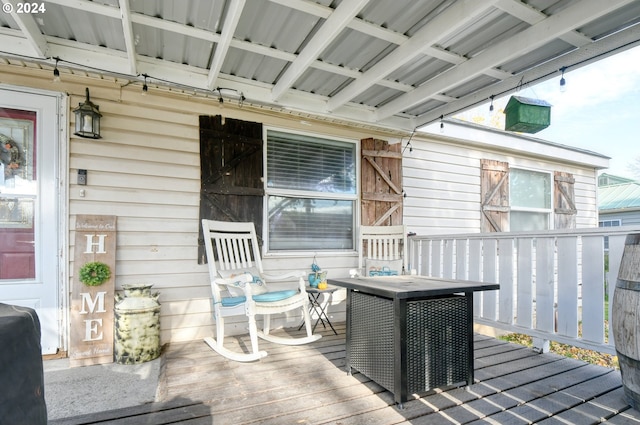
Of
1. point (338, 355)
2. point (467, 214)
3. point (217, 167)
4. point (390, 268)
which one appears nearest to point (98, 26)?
point (217, 167)

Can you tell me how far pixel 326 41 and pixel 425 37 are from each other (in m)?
0.71

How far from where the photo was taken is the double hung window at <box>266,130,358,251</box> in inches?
145

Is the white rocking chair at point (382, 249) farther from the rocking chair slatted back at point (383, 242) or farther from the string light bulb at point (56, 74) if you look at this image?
the string light bulb at point (56, 74)

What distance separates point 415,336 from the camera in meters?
1.92

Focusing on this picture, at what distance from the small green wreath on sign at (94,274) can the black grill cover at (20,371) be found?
6.34 feet

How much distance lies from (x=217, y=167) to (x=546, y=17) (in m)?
2.91

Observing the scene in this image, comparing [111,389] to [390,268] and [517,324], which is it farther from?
[517,324]

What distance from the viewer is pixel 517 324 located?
9.76ft

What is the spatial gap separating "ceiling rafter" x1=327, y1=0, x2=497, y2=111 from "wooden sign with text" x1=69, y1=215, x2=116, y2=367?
8.55 ft

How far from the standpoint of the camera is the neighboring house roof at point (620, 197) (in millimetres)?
12031

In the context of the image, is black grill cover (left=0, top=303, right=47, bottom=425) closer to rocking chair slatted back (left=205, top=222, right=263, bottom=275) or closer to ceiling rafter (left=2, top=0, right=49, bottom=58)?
ceiling rafter (left=2, top=0, right=49, bottom=58)

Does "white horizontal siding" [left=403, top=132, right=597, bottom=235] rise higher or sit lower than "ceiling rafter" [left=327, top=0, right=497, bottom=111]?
lower

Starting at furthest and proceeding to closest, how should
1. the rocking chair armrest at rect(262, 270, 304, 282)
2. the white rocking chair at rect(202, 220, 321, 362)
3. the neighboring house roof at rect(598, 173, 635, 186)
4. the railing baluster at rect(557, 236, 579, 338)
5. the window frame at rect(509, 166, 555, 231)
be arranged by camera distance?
the neighboring house roof at rect(598, 173, 635, 186) < the window frame at rect(509, 166, 555, 231) < the rocking chair armrest at rect(262, 270, 304, 282) < the white rocking chair at rect(202, 220, 321, 362) < the railing baluster at rect(557, 236, 579, 338)
